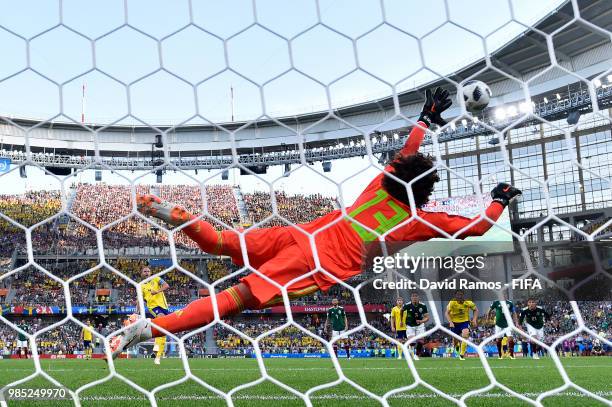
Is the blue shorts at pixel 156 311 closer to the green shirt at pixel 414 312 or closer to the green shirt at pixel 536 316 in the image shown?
the green shirt at pixel 414 312

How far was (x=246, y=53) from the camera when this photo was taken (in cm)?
238

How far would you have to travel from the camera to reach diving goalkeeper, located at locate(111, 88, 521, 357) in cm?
217

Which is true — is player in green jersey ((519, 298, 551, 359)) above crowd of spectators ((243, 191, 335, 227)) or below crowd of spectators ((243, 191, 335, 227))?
below

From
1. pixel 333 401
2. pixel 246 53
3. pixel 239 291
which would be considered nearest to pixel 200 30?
pixel 246 53

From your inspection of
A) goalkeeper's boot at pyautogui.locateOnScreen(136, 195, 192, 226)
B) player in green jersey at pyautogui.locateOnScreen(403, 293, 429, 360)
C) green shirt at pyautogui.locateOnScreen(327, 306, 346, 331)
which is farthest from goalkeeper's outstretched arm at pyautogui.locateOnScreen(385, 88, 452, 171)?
green shirt at pyautogui.locateOnScreen(327, 306, 346, 331)

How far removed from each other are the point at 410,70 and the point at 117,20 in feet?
3.98

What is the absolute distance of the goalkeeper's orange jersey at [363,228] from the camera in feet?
7.47

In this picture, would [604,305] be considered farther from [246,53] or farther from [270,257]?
[246,53]

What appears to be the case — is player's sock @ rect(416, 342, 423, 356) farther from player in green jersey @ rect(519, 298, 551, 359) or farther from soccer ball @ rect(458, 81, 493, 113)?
soccer ball @ rect(458, 81, 493, 113)

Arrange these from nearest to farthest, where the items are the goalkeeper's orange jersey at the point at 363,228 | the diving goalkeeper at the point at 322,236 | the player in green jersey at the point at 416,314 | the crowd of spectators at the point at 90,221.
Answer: the diving goalkeeper at the point at 322,236, the goalkeeper's orange jersey at the point at 363,228, the player in green jersey at the point at 416,314, the crowd of spectators at the point at 90,221

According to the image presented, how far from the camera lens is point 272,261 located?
7.32ft

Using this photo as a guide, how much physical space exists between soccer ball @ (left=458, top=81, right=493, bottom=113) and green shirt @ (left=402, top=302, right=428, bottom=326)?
4.47 metres

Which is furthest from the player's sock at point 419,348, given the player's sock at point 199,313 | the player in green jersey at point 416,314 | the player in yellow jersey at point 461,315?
the player's sock at point 199,313

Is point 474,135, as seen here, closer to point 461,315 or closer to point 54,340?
point 461,315
